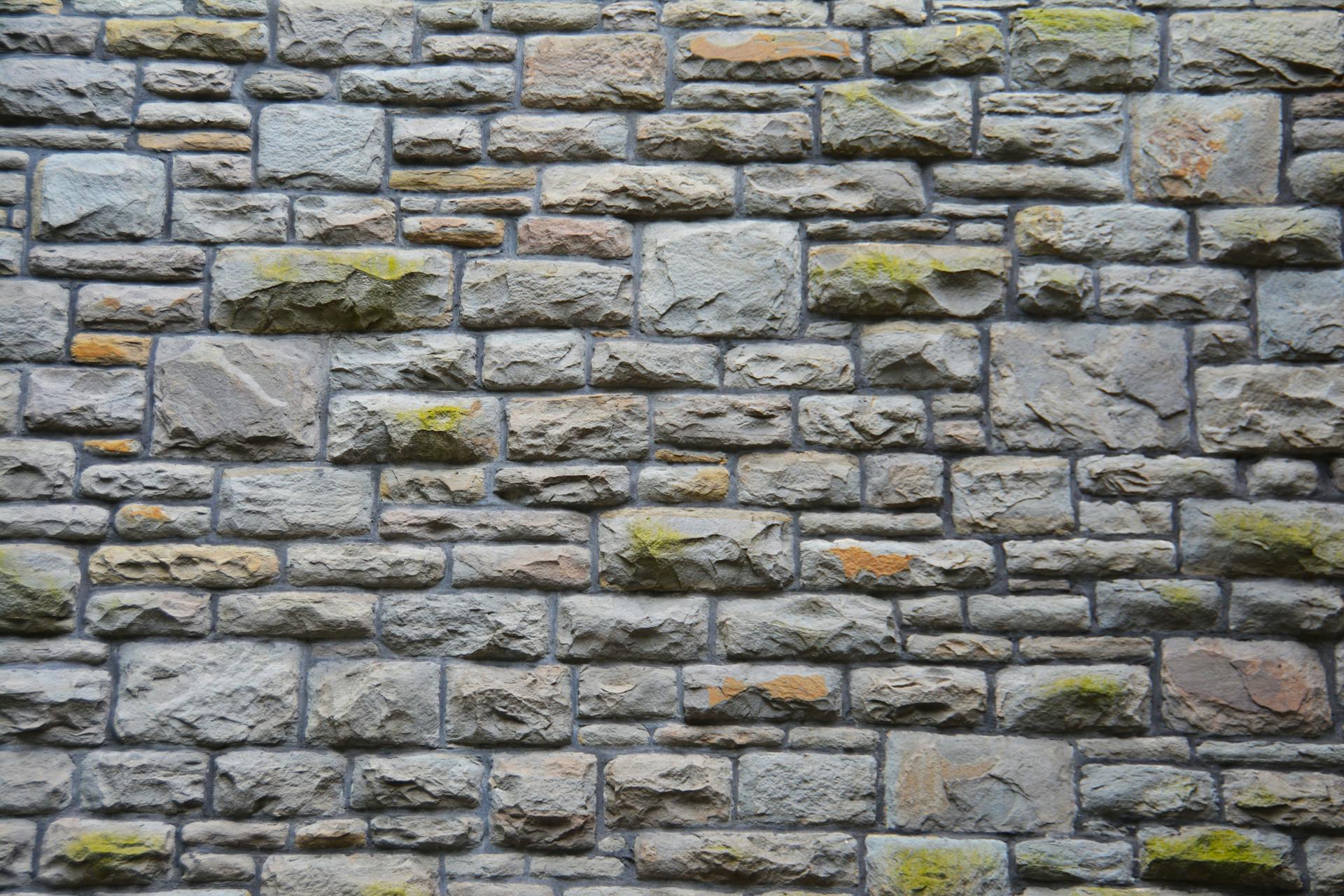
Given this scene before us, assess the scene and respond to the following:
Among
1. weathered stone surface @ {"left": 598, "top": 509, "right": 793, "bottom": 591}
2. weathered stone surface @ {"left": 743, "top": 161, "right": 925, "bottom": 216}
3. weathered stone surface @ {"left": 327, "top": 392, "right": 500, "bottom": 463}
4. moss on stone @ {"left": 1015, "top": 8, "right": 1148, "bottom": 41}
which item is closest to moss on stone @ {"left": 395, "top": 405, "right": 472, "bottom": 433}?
weathered stone surface @ {"left": 327, "top": 392, "right": 500, "bottom": 463}

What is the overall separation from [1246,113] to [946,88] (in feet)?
2.82

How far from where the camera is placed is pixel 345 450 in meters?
2.69

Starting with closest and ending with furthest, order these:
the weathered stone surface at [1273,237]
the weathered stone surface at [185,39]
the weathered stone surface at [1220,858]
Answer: the weathered stone surface at [1220,858] → the weathered stone surface at [1273,237] → the weathered stone surface at [185,39]

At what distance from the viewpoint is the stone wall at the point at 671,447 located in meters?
2.57

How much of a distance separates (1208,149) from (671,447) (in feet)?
5.79

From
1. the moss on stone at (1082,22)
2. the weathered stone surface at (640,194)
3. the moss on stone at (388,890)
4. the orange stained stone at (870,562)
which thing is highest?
the moss on stone at (1082,22)

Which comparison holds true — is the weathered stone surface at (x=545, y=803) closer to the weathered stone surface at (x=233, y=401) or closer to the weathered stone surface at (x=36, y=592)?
the weathered stone surface at (x=233, y=401)

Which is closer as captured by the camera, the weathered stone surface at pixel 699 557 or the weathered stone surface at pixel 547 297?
the weathered stone surface at pixel 699 557

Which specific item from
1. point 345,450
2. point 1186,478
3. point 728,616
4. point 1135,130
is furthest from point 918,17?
point 345,450

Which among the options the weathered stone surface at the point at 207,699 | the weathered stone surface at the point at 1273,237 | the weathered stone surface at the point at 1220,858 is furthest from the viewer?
the weathered stone surface at the point at 1273,237

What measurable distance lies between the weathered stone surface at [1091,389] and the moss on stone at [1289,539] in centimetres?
27

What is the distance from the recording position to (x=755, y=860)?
2.53 m

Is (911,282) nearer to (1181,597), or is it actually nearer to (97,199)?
(1181,597)

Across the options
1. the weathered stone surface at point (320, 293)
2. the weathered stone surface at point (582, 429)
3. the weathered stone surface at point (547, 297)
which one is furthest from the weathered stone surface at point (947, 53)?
the weathered stone surface at point (320, 293)
